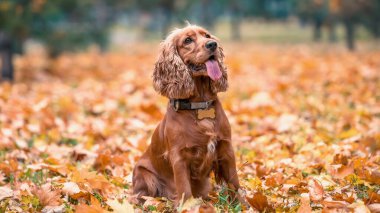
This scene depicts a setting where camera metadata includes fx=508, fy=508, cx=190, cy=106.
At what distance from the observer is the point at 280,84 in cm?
973

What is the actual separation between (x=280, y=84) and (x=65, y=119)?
431cm

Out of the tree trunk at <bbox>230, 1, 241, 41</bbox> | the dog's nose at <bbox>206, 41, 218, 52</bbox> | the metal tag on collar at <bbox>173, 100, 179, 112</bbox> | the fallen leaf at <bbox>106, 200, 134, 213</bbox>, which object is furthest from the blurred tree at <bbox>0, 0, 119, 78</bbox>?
the tree trunk at <bbox>230, 1, 241, 41</bbox>

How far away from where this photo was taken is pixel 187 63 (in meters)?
3.75

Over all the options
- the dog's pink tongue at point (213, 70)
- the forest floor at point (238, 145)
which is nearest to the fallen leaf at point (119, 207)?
the forest floor at point (238, 145)

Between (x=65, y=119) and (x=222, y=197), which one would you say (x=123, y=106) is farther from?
(x=222, y=197)

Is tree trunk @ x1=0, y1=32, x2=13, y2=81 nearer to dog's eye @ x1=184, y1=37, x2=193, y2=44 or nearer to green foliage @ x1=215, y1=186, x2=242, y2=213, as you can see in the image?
dog's eye @ x1=184, y1=37, x2=193, y2=44

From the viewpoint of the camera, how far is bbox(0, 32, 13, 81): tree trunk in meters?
13.4

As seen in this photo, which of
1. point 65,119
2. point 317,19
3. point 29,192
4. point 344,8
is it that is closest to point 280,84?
point 65,119

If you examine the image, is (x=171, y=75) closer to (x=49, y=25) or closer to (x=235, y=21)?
(x=49, y=25)

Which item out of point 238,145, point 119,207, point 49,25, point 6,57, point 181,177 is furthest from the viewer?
point 49,25

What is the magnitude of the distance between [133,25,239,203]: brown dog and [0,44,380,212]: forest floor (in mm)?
158

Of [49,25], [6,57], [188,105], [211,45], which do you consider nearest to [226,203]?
[188,105]

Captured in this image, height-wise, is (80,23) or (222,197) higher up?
(80,23)

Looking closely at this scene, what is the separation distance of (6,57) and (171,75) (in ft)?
35.8
